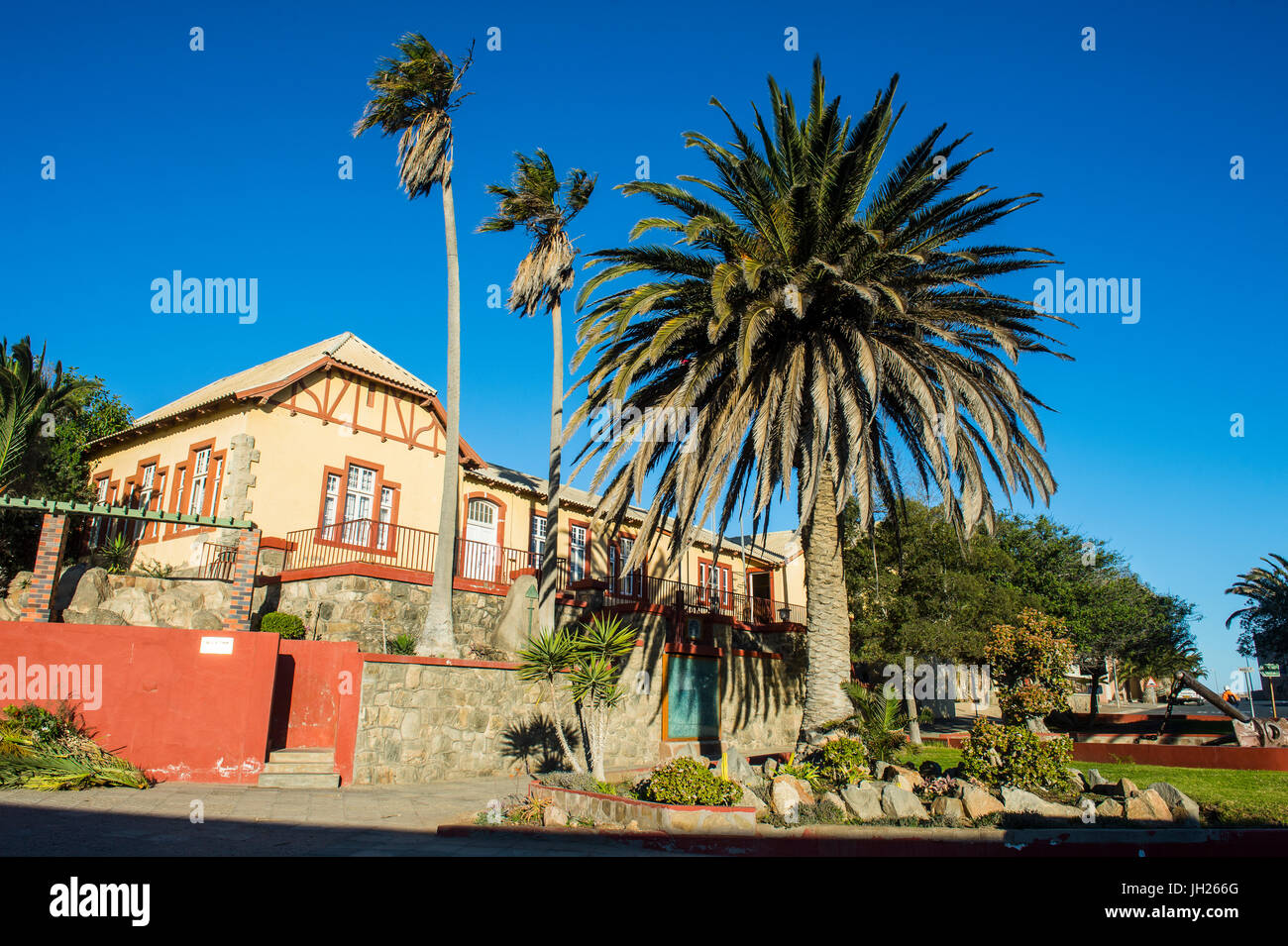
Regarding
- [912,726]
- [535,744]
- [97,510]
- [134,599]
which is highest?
[97,510]

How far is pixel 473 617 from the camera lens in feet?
66.0

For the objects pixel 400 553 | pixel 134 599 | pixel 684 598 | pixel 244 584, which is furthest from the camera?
pixel 684 598

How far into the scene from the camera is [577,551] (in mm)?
29031

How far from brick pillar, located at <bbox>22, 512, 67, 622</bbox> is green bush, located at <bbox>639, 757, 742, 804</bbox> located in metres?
11.6

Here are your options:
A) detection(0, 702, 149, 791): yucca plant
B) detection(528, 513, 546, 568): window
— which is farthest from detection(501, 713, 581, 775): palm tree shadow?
detection(528, 513, 546, 568): window

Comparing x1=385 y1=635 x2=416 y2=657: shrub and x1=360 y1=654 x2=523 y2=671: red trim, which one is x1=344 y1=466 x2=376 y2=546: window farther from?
x1=360 y1=654 x2=523 y2=671: red trim

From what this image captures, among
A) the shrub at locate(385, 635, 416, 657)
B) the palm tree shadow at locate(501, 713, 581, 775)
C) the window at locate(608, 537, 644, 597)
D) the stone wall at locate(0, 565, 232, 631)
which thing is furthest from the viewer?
the window at locate(608, 537, 644, 597)

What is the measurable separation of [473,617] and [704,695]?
7158 mm

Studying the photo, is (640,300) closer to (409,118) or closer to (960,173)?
(960,173)

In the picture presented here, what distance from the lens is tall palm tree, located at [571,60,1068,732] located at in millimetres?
13383

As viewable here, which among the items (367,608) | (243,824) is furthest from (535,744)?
(243,824)

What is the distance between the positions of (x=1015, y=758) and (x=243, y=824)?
1021 cm

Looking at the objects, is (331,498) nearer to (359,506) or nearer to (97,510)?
(359,506)
